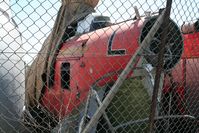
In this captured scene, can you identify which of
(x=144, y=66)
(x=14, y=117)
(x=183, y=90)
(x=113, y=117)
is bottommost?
(x=183, y=90)

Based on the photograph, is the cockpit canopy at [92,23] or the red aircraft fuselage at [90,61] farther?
the cockpit canopy at [92,23]

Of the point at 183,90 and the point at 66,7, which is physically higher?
the point at 66,7

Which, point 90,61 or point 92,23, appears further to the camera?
point 92,23

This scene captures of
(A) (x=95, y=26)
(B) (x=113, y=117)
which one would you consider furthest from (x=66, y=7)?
(B) (x=113, y=117)

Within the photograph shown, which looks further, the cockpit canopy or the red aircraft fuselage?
the cockpit canopy

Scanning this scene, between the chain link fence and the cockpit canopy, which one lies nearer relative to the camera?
the chain link fence

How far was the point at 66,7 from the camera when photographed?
612 cm

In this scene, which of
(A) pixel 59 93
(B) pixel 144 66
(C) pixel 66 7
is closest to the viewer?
(B) pixel 144 66

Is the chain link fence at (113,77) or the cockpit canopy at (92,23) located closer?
the chain link fence at (113,77)

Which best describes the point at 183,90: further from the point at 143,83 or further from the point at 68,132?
the point at 68,132

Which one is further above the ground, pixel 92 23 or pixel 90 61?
pixel 92 23

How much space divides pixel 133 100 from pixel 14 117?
135 centimetres

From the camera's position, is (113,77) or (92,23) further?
(92,23)

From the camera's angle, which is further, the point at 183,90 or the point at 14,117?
the point at 183,90
